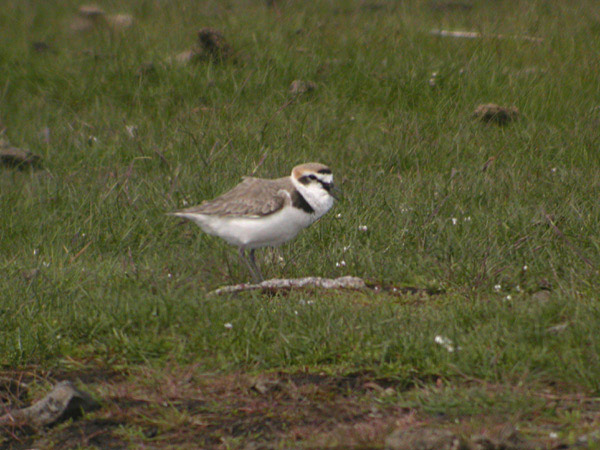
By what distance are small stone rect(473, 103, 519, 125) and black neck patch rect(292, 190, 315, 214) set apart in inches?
143

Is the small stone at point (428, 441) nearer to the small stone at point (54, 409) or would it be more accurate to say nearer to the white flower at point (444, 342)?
the white flower at point (444, 342)

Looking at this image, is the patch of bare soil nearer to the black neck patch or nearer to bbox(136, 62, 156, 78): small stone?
the black neck patch

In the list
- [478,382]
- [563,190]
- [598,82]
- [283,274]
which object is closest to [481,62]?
[598,82]

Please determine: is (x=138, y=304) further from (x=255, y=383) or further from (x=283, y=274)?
(x=283, y=274)

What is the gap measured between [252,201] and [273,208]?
0.17 m

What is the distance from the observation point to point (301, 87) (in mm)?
9367

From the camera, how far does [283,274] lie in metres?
6.18

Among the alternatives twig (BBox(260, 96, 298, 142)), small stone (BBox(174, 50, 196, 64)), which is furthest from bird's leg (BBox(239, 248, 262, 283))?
small stone (BBox(174, 50, 196, 64))

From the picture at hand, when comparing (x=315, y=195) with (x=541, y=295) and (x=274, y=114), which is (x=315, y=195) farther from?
(x=274, y=114)

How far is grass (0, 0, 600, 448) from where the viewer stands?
4.75m

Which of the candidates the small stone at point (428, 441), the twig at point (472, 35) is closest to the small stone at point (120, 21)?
the twig at point (472, 35)

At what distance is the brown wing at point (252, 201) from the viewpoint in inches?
223

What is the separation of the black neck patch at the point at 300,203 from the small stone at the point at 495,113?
143 inches

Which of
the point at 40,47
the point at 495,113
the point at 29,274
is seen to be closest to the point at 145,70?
the point at 40,47
